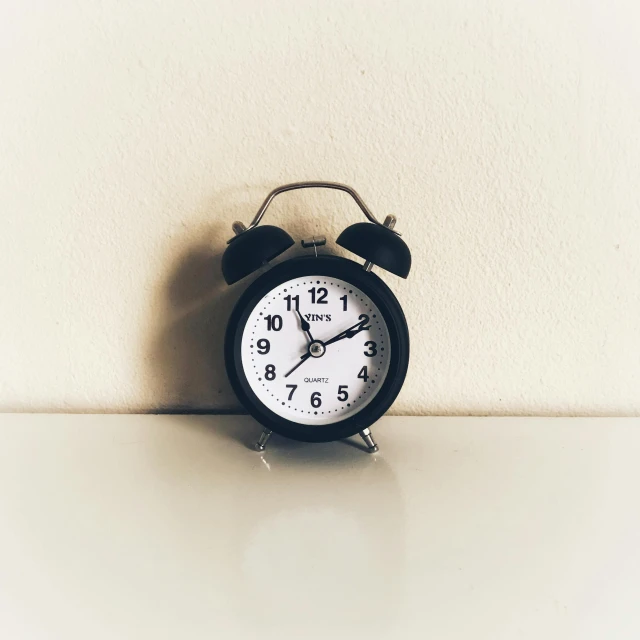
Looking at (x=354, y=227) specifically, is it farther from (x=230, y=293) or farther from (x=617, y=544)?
(x=617, y=544)

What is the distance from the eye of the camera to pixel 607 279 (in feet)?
3.26

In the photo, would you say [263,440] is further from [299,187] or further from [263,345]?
[299,187]

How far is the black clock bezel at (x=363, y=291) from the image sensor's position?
0.87 meters

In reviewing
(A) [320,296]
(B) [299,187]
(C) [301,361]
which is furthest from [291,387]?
(B) [299,187]

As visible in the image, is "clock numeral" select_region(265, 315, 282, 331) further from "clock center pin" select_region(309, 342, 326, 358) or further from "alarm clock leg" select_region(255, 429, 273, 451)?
"alarm clock leg" select_region(255, 429, 273, 451)

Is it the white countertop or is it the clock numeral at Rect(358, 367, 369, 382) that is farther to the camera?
the clock numeral at Rect(358, 367, 369, 382)

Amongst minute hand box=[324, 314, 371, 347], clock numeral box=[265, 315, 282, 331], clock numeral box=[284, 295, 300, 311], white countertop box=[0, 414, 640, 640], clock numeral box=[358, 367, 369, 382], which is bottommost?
white countertop box=[0, 414, 640, 640]

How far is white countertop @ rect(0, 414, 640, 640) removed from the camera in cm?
57

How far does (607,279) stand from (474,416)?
32cm

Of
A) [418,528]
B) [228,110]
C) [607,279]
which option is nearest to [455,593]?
[418,528]

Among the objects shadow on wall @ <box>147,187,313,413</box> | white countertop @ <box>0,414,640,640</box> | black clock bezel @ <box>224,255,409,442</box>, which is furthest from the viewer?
shadow on wall @ <box>147,187,313,413</box>

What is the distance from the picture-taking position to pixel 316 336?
899 millimetres

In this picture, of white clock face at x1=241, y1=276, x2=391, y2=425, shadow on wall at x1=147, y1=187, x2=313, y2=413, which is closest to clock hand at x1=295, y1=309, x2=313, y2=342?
white clock face at x1=241, y1=276, x2=391, y2=425

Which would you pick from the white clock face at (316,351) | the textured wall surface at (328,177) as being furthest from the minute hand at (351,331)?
the textured wall surface at (328,177)
